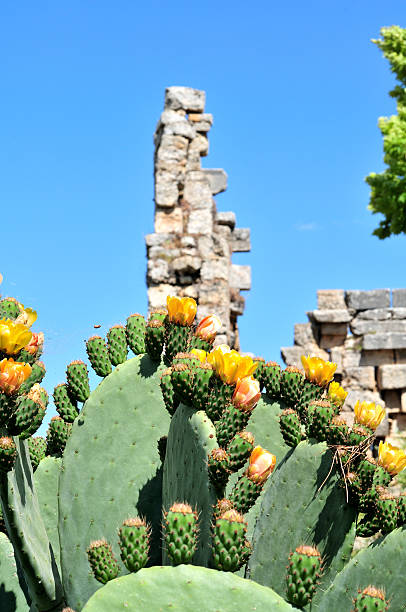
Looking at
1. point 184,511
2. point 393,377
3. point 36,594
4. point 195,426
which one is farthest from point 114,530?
point 393,377

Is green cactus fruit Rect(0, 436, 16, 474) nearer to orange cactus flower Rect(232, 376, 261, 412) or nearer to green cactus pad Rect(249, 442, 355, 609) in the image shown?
orange cactus flower Rect(232, 376, 261, 412)

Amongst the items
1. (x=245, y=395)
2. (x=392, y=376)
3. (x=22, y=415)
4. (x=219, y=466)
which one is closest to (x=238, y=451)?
(x=219, y=466)

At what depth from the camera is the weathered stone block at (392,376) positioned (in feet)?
33.6

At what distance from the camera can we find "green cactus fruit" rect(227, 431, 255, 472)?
2.16m

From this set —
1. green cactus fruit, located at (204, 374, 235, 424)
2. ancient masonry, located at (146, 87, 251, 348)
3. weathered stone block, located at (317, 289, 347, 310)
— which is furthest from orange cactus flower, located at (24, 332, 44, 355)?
weathered stone block, located at (317, 289, 347, 310)

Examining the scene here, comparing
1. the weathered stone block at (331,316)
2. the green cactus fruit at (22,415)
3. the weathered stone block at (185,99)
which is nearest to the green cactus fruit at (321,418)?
the green cactus fruit at (22,415)

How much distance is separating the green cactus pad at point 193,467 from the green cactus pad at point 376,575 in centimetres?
41

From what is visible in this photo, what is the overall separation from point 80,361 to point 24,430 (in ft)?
2.43

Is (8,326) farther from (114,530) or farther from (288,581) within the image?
(288,581)

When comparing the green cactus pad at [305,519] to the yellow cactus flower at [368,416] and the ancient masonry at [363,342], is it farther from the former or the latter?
the ancient masonry at [363,342]

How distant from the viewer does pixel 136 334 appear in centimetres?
327

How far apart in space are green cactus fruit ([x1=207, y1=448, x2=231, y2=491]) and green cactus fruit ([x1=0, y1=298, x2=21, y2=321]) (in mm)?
989

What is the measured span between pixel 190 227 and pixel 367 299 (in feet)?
8.93

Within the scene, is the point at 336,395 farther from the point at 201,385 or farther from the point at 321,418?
the point at 201,385
